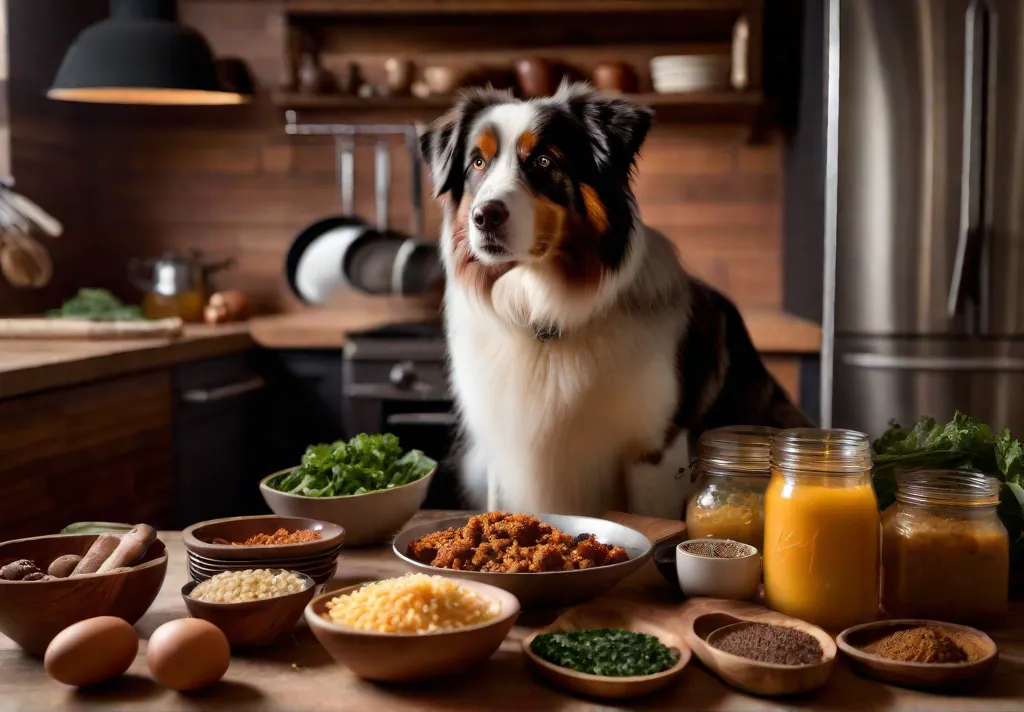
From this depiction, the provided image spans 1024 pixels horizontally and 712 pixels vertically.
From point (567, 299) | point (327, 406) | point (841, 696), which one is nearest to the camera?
point (841, 696)

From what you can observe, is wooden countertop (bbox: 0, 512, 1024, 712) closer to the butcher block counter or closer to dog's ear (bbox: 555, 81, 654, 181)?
dog's ear (bbox: 555, 81, 654, 181)

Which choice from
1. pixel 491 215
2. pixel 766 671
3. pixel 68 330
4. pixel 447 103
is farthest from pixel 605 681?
pixel 447 103

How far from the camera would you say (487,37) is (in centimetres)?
373

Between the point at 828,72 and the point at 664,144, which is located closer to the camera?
the point at 828,72

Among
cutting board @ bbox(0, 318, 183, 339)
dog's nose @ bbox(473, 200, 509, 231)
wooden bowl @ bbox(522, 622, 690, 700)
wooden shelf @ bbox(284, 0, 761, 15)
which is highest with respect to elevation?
wooden shelf @ bbox(284, 0, 761, 15)

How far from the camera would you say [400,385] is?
3037 millimetres

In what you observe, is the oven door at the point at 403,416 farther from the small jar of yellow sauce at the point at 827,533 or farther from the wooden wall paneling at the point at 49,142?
the small jar of yellow sauce at the point at 827,533

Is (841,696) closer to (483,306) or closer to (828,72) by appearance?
(483,306)

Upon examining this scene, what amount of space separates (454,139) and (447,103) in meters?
1.75

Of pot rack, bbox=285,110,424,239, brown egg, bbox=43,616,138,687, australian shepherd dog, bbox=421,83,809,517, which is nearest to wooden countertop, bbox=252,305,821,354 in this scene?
pot rack, bbox=285,110,424,239

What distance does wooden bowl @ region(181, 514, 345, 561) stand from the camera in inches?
41.3

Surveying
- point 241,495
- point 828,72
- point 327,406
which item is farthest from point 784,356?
point 241,495

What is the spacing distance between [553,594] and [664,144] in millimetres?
2940

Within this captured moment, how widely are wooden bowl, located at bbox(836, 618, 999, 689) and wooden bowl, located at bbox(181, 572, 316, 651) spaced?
508 millimetres
